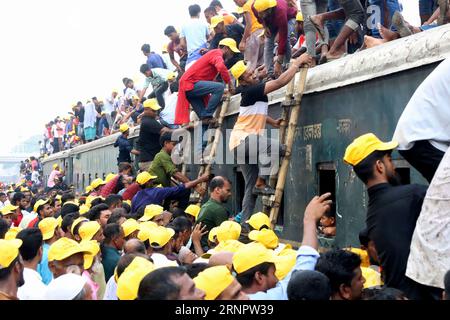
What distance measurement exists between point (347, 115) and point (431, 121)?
8.64 feet

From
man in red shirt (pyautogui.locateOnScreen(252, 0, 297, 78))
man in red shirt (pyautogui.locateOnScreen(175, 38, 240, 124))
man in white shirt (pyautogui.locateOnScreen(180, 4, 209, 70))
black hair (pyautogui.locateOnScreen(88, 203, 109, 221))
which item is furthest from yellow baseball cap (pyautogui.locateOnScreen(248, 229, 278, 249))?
man in white shirt (pyautogui.locateOnScreen(180, 4, 209, 70))

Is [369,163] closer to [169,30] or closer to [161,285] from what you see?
[161,285]

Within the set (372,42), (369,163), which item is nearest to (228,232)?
(372,42)

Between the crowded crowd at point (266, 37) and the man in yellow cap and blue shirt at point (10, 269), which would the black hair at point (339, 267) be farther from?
the crowded crowd at point (266, 37)

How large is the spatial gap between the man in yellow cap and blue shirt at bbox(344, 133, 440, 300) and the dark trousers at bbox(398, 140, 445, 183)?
6.8 inches

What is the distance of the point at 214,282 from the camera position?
3830mm

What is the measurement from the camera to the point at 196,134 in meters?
10.5

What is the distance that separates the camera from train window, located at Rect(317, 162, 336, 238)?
7148mm

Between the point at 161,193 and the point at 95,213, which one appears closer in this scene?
the point at 95,213

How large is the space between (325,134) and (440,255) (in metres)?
3.58

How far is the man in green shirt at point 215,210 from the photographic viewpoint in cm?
773

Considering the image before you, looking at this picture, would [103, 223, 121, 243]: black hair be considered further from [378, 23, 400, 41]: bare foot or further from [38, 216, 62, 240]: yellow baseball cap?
[378, 23, 400, 41]: bare foot

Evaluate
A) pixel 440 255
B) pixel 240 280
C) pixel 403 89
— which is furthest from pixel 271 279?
pixel 403 89

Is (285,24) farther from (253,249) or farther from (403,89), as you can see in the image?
(253,249)
